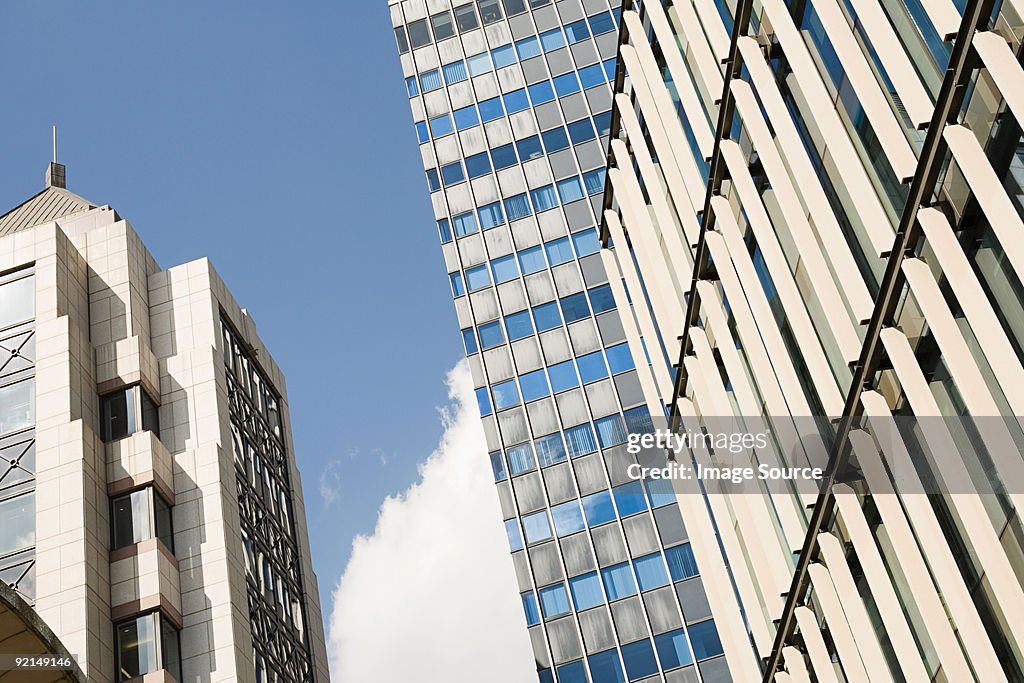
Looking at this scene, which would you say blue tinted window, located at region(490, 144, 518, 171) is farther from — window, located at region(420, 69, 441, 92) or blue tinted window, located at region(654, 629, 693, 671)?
blue tinted window, located at region(654, 629, 693, 671)

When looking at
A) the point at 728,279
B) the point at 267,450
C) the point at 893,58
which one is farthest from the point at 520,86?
the point at 893,58

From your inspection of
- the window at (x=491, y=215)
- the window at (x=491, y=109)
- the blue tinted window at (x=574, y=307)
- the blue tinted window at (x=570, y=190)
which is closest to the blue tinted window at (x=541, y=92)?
the window at (x=491, y=109)

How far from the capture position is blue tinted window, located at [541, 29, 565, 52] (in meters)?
66.1

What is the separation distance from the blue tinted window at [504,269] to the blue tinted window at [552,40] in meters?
13.1

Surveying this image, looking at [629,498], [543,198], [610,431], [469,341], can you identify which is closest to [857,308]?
[629,498]

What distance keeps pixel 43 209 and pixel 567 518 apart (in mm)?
27843

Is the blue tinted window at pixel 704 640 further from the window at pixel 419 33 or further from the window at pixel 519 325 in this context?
the window at pixel 419 33

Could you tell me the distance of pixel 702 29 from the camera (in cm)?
2478

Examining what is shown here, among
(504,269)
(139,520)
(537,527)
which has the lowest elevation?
(139,520)

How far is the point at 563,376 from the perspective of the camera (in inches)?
2231

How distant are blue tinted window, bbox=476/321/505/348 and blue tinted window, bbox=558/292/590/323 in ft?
10.7

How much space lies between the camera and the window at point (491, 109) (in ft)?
214

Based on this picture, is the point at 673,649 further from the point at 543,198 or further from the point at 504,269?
the point at 543,198

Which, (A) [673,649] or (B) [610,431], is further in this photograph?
(B) [610,431]
